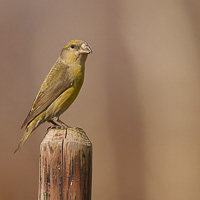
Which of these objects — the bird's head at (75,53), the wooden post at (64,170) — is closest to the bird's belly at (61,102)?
the bird's head at (75,53)

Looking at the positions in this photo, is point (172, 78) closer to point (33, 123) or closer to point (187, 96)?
point (187, 96)

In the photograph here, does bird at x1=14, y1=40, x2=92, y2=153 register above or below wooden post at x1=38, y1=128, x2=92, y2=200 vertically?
above

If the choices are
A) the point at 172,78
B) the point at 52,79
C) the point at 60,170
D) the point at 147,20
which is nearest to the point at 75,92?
the point at 52,79

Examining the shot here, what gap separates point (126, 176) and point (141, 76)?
2.43 metres

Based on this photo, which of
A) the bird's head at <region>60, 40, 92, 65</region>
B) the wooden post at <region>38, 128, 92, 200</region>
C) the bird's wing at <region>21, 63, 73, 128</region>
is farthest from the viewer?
the bird's head at <region>60, 40, 92, 65</region>

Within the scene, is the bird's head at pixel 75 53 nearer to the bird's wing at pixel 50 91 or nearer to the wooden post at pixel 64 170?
the bird's wing at pixel 50 91

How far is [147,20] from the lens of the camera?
10891mm

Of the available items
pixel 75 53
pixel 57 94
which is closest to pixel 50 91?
pixel 57 94

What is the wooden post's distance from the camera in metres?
2.61

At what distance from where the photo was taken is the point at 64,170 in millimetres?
2607

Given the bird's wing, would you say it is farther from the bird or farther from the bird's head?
the bird's head

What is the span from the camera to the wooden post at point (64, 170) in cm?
261

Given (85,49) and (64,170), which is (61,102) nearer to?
(85,49)

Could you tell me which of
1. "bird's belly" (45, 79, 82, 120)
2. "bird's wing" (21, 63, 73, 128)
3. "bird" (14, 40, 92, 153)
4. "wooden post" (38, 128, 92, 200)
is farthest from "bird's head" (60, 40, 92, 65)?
"wooden post" (38, 128, 92, 200)
